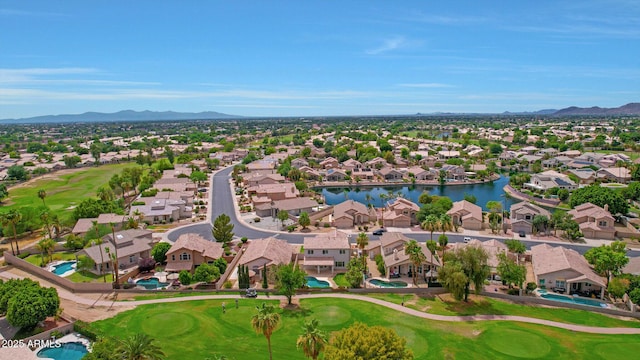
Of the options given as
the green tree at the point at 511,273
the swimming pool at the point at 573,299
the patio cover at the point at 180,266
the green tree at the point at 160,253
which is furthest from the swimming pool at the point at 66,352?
the swimming pool at the point at 573,299

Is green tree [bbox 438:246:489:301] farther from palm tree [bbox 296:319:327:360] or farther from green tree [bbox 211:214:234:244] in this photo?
green tree [bbox 211:214:234:244]

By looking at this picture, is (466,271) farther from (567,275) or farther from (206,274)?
(206,274)

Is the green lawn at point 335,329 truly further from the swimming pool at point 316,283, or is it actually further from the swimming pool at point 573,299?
the swimming pool at point 573,299

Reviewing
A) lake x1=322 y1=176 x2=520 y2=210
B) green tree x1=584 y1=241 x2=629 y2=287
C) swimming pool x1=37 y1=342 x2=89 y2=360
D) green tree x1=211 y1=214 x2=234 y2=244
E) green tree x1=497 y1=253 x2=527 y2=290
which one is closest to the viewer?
swimming pool x1=37 y1=342 x2=89 y2=360

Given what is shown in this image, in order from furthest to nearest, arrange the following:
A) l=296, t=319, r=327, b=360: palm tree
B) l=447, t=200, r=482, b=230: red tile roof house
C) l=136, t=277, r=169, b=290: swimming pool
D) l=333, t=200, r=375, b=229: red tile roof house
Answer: l=333, t=200, r=375, b=229: red tile roof house
l=447, t=200, r=482, b=230: red tile roof house
l=136, t=277, r=169, b=290: swimming pool
l=296, t=319, r=327, b=360: palm tree

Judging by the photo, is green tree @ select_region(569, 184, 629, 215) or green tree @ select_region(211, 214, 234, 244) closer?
green tree @ select_region(211, 214, 234, 244)

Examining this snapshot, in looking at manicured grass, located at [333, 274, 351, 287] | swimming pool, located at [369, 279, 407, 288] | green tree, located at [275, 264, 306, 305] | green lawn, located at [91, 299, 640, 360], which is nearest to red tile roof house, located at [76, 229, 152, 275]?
green lawn, located at [91, 299, 640, 360]

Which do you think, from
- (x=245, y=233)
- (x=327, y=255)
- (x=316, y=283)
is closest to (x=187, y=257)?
(x=245, y=233)

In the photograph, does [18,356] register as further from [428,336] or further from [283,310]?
[428,336]

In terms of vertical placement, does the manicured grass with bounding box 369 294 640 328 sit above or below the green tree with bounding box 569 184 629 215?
below
